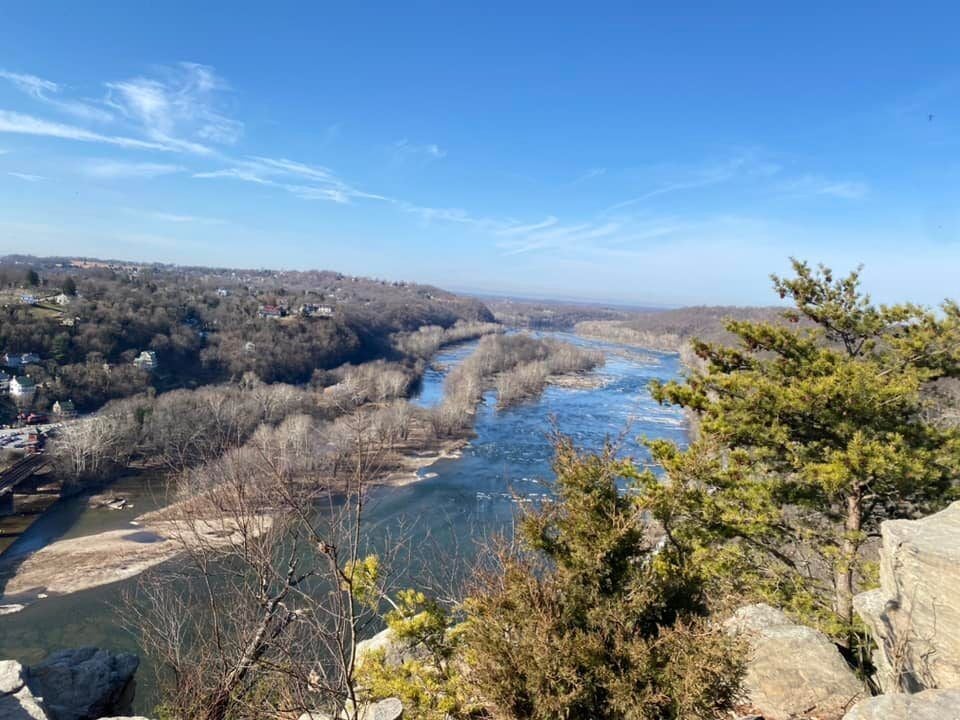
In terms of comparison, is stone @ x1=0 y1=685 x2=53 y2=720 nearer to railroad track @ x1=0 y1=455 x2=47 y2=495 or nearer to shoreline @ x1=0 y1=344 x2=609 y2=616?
shoreline @ x1=0 y1=344 x2=609 y2=616

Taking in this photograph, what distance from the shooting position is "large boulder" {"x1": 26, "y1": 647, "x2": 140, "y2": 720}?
268 inches

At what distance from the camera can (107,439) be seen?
26844 mm

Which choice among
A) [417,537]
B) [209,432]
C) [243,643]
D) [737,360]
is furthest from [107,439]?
[737,360]

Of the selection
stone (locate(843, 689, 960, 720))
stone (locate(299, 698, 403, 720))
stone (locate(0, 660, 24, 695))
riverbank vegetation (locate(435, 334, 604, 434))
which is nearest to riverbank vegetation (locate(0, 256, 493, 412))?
riverbank vegetation (locate(435, 334, 604, 434))

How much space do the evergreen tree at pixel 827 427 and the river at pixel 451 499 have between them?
4.38 ft

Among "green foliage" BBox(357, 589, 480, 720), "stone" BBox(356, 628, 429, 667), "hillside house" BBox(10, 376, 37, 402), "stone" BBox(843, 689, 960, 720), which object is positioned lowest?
"hillside house" BBox(10, 376, 37, 402)

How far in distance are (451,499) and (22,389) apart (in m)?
28.5

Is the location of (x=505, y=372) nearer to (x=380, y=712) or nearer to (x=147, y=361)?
(x=147, y=361)

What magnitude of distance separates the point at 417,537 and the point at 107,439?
18.4 meters

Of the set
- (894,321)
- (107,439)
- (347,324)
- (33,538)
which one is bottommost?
(33,538)

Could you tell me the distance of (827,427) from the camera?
21.4 ft

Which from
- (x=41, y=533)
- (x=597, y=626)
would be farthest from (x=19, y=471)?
(x=597, y=626)

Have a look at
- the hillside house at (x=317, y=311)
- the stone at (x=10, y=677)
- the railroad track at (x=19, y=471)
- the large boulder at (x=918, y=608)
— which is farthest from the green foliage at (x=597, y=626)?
A: the hillside house at (x=317, y=311)

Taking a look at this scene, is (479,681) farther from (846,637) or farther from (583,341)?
(583,341)
